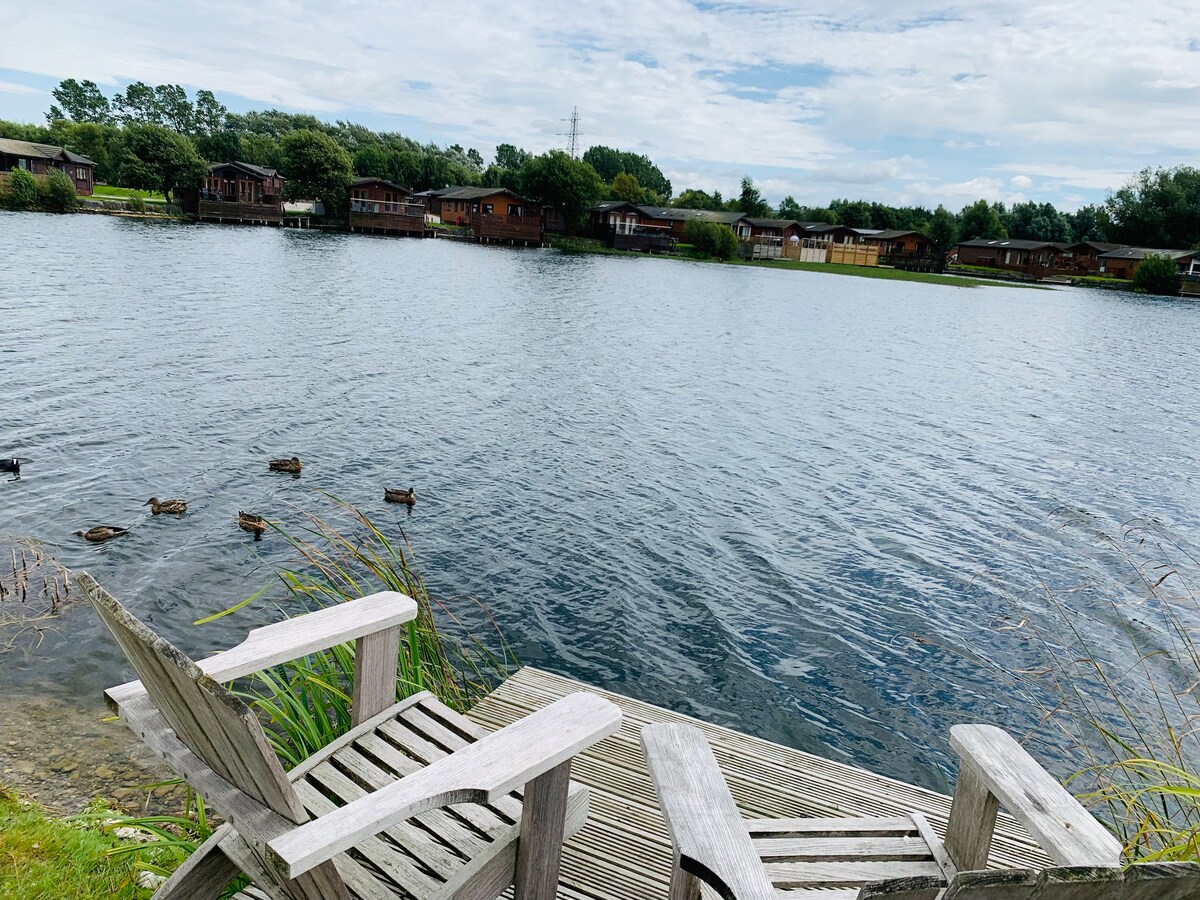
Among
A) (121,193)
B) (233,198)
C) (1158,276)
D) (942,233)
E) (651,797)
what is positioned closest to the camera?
(651,797)

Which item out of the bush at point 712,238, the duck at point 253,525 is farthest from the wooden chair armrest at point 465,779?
the bush at point 712,238

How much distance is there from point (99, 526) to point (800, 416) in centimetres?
1429

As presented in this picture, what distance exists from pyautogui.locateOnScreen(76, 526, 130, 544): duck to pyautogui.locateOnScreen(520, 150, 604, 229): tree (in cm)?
7454

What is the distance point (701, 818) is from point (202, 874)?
1.63 metres

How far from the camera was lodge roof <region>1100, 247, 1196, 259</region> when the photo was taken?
280 ft

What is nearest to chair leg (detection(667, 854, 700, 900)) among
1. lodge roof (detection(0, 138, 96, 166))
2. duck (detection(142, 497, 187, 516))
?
duck (detection(142, 497, 187, 516))

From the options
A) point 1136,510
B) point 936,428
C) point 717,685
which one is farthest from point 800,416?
point 717,685

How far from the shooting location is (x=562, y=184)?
7950cm

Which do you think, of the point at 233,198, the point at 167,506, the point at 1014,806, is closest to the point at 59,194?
the point at 233,198

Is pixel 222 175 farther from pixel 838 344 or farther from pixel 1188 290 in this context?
pixel 1188 290

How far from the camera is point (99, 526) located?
9.95 meters

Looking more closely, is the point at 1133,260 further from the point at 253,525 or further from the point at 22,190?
the point at 22,190

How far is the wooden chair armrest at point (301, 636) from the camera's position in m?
2.47

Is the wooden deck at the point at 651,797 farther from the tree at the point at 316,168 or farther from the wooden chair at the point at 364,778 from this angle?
the tree at the point at 316,168
